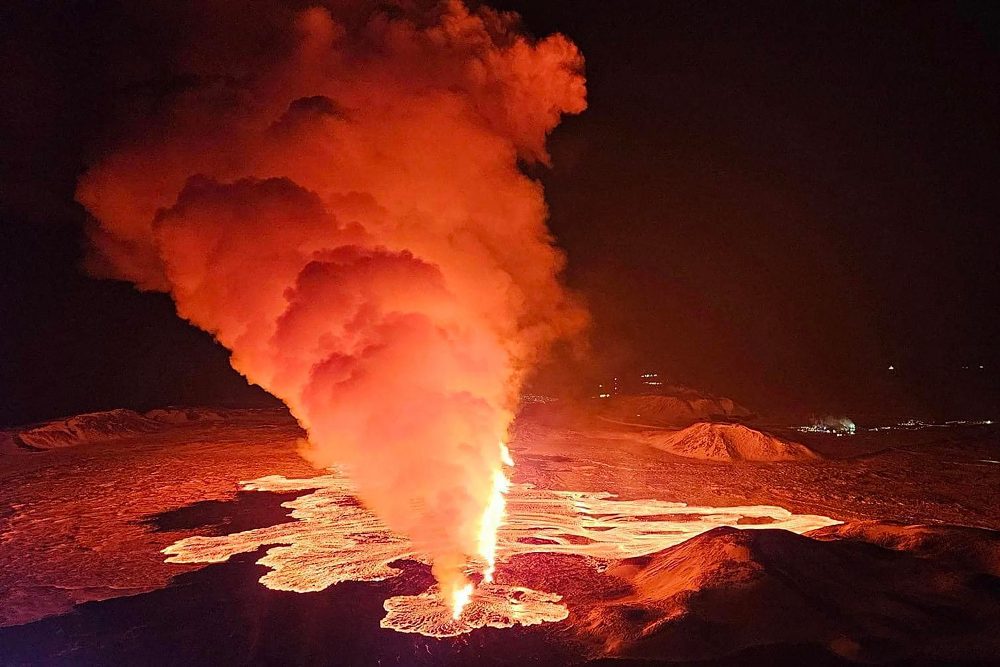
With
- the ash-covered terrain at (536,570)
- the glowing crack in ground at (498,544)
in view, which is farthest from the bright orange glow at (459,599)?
the ash-covered terrain at (536,570)

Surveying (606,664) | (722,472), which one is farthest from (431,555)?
(722,472)

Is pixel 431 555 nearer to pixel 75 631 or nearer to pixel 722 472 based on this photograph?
pixel 75 631

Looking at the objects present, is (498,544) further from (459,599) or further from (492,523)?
(459,599)

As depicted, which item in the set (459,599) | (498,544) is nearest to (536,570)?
(498,544)

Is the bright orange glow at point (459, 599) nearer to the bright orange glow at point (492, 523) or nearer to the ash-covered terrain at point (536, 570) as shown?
the ash-covered terrain at point (536, 570)

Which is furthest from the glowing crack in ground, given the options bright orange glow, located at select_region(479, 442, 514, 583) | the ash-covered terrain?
bright orange glow, located at select_region(479, 442, 514, 583)
